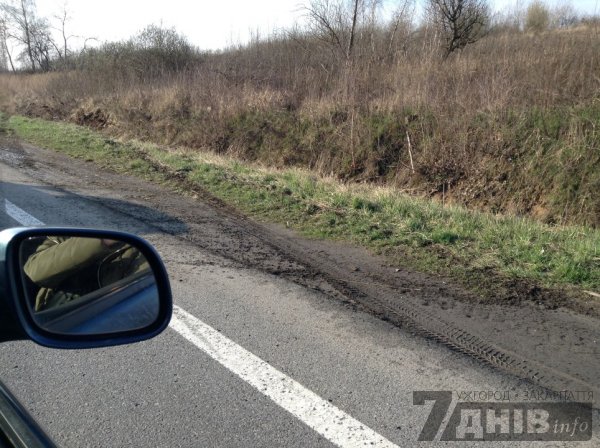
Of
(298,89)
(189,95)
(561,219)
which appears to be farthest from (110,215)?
(189,95)

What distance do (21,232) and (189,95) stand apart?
17345mm

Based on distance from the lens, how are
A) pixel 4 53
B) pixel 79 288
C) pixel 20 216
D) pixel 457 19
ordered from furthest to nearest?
pixel 4 53 → pixel 457 19 → pixel 20 216 → pixel 79 288

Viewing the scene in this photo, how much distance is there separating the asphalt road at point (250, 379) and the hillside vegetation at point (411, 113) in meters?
5.97

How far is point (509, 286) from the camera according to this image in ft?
17.2

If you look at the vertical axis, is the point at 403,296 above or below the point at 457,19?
below

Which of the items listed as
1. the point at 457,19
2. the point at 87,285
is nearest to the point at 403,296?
the point at 87,285

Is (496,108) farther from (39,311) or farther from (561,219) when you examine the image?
(39,311)

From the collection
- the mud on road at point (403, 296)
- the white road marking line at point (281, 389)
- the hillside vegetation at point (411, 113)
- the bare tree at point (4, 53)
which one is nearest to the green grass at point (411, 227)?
the mud on road at point (403, 296)

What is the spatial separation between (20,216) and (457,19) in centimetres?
1276

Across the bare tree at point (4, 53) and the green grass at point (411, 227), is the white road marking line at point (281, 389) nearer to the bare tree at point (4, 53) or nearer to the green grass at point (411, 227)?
the green grass at point (411, 227)

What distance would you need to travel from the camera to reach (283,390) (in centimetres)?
334

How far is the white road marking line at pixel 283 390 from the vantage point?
9.61 feet

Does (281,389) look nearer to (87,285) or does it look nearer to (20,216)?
(87,285)

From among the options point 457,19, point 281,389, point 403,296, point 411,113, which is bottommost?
point 403,296
